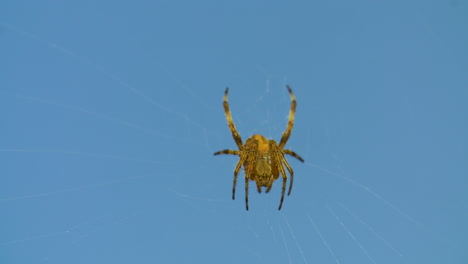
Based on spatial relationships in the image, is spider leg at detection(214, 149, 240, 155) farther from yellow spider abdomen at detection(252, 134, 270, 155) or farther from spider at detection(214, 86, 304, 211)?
yellow spider abdomen at detection(252, 134, 270, 155)

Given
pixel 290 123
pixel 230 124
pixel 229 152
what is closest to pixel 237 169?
pixel 229 152

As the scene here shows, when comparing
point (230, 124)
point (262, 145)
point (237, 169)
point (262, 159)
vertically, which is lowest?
point (237, 169)

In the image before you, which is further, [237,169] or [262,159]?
[262,159]

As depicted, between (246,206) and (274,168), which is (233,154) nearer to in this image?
(274,168)

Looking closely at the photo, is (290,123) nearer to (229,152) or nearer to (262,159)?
(262,159)

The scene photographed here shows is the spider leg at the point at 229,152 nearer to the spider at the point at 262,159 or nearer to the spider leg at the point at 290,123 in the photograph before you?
→ the spider at the point at 262,159

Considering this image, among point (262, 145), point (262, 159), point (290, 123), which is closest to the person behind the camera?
point (262, 159)

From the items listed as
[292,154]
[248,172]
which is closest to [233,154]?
[248,172]

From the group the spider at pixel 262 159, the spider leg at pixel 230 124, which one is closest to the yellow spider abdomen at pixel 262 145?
the spider at pixel 262 159

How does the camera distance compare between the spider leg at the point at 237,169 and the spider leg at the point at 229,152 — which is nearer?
the spider leg at the point at 237,169

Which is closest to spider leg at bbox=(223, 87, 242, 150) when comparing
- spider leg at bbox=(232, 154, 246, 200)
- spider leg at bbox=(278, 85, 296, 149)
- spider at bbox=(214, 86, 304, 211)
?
spider at bbox=(214, 86, 304, 211)

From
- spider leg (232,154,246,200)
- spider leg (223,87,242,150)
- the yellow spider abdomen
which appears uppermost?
spider leg (223,87,242,150)
